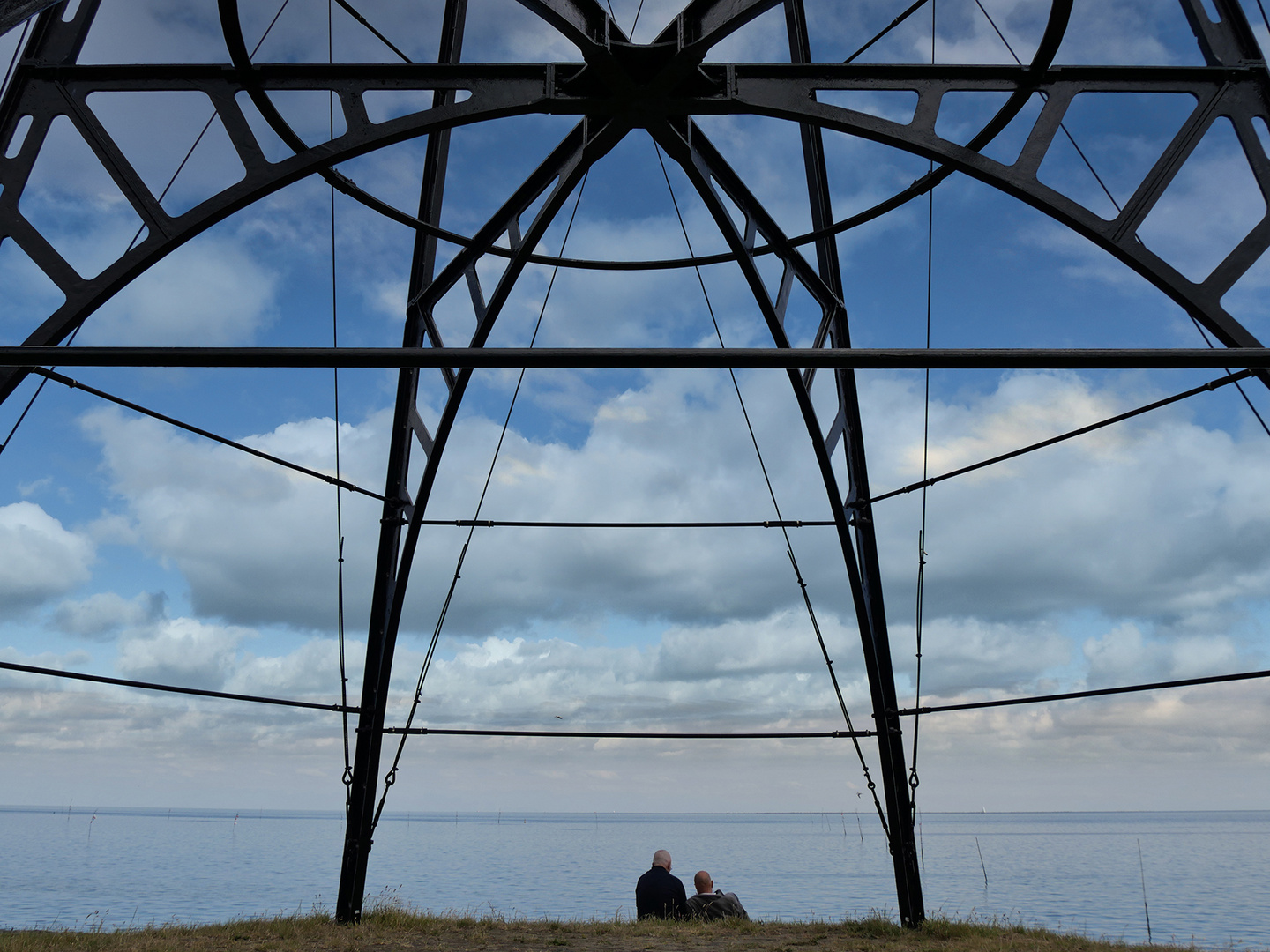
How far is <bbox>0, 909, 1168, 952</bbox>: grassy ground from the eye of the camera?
11.2 m

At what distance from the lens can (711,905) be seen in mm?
14766

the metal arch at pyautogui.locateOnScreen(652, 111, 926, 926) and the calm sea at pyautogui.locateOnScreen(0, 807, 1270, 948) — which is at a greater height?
the metal arch at pyautogui.locateOnScreen(652, 111, 926, 926)

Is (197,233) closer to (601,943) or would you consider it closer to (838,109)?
(838,109)

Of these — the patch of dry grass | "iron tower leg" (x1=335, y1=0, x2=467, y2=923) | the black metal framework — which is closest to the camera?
the black metal framework

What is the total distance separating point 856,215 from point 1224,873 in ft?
181

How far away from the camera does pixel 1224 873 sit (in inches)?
2051

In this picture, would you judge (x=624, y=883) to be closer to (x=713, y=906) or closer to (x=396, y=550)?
(x=713, y=906)

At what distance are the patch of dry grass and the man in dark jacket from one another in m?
0.63

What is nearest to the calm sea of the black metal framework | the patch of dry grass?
the patch of dry grass

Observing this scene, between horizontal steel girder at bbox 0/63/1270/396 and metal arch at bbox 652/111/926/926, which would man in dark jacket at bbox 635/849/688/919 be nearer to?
metal arch at bbox 652/111/926/926

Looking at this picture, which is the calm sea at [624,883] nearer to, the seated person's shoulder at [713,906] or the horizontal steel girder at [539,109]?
the seated person's shoulder at [713,906]

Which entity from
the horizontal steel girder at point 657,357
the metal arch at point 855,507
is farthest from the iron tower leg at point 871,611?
the horizontal steel girder at point 657,357

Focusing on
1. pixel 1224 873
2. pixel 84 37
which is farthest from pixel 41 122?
pixel 1224 873

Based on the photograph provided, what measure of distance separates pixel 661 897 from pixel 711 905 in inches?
32.1
